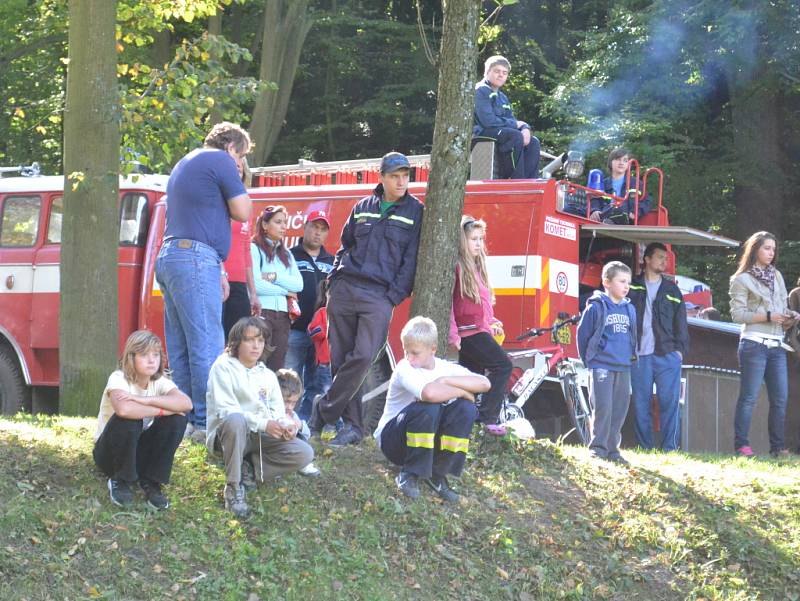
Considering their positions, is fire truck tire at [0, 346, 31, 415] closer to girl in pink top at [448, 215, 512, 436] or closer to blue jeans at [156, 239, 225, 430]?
blue jeans at [156, 239, 225, 430]

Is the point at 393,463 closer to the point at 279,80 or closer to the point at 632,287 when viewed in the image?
the point at 632,287

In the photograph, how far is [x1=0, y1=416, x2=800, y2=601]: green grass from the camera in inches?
253

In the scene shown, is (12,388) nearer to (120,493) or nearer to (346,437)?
(346,437)

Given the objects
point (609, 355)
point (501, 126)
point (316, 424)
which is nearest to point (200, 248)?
point (316, 424)

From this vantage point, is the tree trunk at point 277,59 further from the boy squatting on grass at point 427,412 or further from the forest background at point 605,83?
the boy squatting on grass at point 427,412

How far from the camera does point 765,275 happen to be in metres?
11.3

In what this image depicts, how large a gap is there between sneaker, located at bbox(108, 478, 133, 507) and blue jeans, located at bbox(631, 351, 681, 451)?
18.4 feet

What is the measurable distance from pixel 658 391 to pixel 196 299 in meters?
5.16

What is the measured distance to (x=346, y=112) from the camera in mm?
25953

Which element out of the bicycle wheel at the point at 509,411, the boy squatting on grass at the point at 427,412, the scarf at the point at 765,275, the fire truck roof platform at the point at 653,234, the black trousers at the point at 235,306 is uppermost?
the fire truck roof platform at the point at 653,234

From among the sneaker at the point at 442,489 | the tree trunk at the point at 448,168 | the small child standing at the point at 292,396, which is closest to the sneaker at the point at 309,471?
the small child standing at the point at 292,396

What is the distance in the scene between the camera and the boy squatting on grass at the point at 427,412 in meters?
7.45

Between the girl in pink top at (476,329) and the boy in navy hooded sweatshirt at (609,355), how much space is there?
3.39ft

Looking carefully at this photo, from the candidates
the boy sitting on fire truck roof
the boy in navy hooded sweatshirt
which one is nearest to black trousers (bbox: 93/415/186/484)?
the boy in navy hooded sweatshirt
